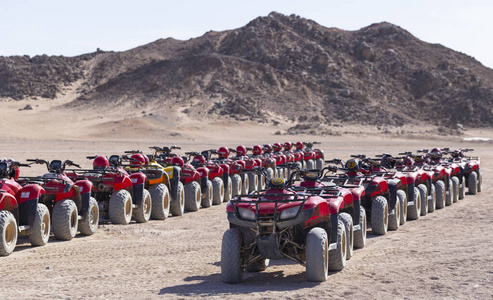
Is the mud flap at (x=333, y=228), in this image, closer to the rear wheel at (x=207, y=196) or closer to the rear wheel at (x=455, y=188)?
the rear wheel at (x=207, y=196)

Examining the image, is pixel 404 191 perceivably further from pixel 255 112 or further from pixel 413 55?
pixel 413 55

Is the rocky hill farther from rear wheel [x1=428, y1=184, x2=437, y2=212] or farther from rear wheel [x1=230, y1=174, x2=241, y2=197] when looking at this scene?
rear wheel [x1=428, y1=184, x2=437, y2=212]

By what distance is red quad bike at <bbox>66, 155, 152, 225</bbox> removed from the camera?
14297 mm

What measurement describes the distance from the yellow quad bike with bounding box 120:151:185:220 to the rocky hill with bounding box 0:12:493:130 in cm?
6105

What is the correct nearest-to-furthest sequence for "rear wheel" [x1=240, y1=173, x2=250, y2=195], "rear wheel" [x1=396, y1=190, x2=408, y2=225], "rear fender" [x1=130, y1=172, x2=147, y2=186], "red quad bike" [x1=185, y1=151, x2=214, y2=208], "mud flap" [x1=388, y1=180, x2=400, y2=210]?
"mud flap" [x1=388, y1=180, x2=400, y2=210] → "rear wheel" [x1=396, y1=190, x2=408, y2=225] → "rear fender" [x1=130, y1=172, x2=147, y2=186] → "red quad bike" [x1=185, y1=151, x2=214, y2=208] → "rear wheel" [x1=240, y1=173, x2=250, y2=195]

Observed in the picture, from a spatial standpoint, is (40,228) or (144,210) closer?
(40,228)

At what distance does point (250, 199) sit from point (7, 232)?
3.91 metres

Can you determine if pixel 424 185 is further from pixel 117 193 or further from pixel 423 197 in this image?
pixel 117 193

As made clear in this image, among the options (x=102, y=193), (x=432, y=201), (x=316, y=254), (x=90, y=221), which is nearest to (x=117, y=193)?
(x=102, y=193)

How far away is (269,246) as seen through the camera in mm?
8398

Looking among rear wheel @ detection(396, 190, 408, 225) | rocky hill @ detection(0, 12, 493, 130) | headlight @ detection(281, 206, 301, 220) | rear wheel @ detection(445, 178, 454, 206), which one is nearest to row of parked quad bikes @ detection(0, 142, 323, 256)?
headlight @ detection(281, 206, 301, 220)

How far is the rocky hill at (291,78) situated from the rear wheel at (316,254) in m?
69.3

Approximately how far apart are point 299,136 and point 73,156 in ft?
112

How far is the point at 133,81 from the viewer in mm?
96562
